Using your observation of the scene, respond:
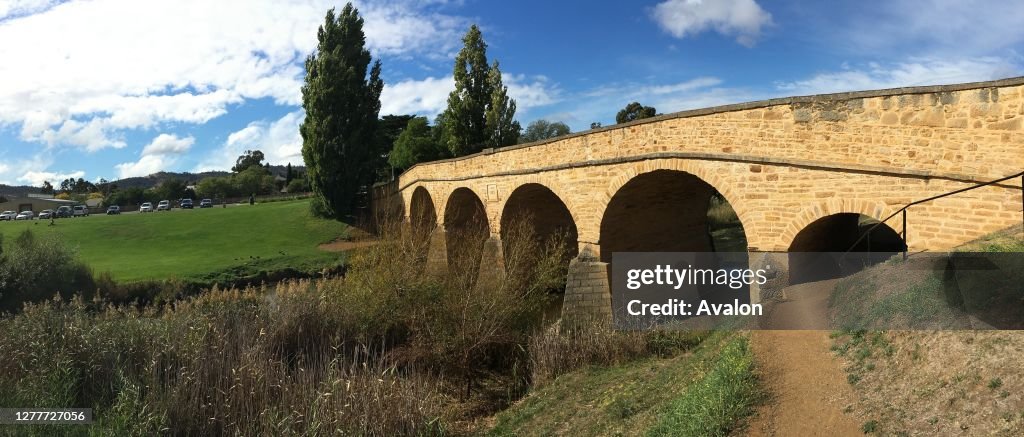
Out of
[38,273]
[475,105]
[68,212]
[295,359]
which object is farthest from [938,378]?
[68,212]

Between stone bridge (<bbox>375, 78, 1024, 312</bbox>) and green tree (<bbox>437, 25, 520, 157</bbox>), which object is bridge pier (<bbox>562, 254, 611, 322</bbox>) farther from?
green tree (<bbox>437, 25, 520, 157</bbox>)

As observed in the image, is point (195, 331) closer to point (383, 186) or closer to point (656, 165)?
point (656, 165)

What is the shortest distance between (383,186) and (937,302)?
29627mm

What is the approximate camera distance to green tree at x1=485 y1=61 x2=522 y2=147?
28219 mm

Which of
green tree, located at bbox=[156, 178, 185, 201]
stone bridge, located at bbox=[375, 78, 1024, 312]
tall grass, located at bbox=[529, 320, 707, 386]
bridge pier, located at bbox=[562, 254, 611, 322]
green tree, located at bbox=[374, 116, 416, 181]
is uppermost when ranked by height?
green tree, located at bbox=[374, 116, 416, 181]

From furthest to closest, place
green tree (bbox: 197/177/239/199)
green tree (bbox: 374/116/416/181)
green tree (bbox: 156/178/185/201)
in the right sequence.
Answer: green tree (bbox: 197/177/239/199) < green tree (bbox: 156/178/185/201) < green tree (bbox: 374/116/416/181)

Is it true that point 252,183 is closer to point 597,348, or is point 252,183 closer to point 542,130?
point 542,130

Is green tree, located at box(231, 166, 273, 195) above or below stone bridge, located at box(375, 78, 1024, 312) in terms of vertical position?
above

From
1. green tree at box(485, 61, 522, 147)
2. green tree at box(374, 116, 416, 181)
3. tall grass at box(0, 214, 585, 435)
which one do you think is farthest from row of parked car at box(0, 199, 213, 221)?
tall grass at box(0, 214, 585, 435)

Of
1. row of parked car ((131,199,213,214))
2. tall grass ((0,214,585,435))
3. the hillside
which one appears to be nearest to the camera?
the hillside

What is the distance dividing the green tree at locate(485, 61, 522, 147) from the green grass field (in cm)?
975

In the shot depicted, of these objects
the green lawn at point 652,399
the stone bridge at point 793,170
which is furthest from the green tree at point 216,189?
the green lawn at point 652,399

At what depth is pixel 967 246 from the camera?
6.31m

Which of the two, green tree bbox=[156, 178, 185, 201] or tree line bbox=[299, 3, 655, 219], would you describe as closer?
tree line bbox=[299, 3, 655, 219]
